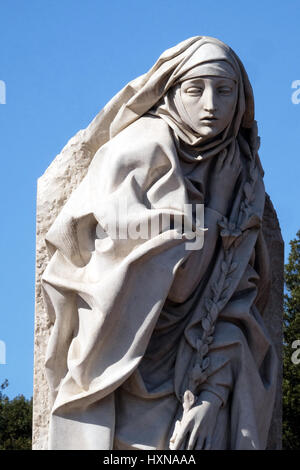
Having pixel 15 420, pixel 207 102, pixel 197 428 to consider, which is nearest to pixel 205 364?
pixel 197 428

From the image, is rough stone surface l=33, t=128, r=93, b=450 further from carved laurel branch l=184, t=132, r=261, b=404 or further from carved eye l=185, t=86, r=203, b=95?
carved laurel branch l=184, t=132, r=261, b=404

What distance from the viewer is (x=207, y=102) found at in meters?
9.02

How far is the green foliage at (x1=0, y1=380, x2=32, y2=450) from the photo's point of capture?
23.5 metres

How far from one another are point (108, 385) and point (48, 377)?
688 mm

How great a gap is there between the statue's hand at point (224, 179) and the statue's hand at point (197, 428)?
1.56 metres

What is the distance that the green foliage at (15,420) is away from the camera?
23.5 m

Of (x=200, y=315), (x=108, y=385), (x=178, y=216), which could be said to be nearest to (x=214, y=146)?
(x=178, y=216)

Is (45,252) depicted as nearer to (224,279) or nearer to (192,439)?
(224,279)

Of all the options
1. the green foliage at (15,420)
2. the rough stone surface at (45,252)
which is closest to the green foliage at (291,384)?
the green foliage at (15,420)

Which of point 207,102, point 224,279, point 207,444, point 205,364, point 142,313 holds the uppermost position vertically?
point 207,102

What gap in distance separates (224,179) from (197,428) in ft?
6.50

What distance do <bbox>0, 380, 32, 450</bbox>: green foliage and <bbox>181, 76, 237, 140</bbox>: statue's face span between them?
14672mm

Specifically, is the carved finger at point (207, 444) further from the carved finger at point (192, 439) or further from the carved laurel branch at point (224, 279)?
the carved laurel branch at point (224, 279)
